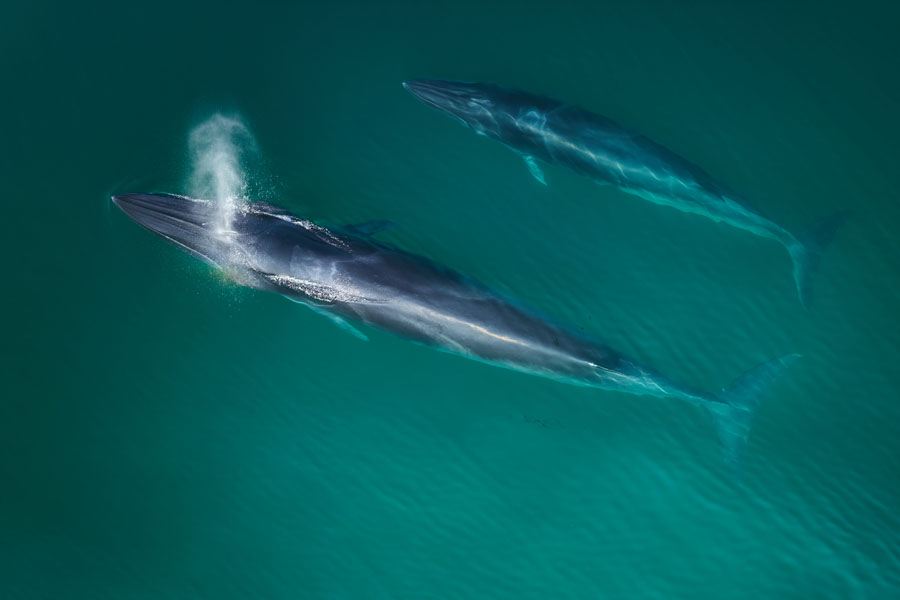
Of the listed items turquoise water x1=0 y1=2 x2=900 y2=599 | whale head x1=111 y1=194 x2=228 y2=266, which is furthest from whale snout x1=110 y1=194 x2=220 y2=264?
turquoise water x1=0 y1=2 x2=900 y2=599

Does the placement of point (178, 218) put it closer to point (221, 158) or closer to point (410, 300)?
point (221, 158)

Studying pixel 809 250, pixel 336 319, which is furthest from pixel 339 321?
pixel 809 250

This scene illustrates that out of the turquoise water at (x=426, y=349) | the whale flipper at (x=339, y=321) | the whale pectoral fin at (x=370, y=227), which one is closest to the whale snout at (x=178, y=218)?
the turquoise water at (x=426, y=349)

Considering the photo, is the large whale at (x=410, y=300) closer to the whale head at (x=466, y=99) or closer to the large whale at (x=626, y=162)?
the large whale at (x=626, y=162)

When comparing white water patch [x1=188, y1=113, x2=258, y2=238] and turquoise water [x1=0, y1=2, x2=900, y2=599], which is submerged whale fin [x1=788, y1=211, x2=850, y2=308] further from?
white water patch [x1=188, y1=113, x2=258, y2=238]

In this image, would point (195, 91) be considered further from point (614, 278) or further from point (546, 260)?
point (614, 278)
